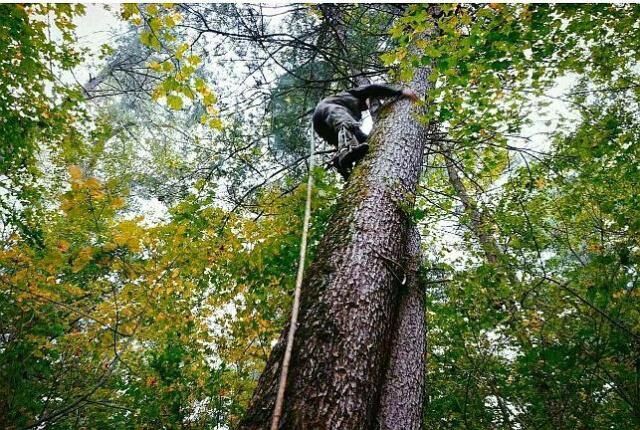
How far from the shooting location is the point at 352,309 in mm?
2150

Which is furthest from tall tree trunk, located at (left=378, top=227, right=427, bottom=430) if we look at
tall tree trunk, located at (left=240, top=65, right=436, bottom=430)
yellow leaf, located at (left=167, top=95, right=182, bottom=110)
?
yellow leaf, located at (left=167, top=95, right=182, bottom=110)

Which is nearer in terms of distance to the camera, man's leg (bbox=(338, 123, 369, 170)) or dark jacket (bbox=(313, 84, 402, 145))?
man's leg (bbox=(338, 123, 369, 170))

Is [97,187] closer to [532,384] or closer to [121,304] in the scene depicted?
[121,304]

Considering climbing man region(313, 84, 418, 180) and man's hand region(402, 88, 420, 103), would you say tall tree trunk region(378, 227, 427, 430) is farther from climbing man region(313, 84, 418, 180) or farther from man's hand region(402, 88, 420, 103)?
man's hand region(402, 88, 420, 103)

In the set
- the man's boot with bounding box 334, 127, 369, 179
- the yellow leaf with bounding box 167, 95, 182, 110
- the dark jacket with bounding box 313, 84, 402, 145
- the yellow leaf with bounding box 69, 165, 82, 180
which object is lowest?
the yellow leaf with bounding box 69, 165, 82, 180

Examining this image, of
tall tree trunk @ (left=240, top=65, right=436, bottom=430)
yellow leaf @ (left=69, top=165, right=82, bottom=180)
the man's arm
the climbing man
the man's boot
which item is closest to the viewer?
tall tree trunk @ (left=240, top=65, right=436, bottom=430)

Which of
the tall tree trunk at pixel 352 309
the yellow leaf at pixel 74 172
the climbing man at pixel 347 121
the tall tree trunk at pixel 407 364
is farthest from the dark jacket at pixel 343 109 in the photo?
the yellow leaf at pixel 74 172

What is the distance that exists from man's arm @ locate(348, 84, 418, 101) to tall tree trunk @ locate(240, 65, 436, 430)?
1.37 metres

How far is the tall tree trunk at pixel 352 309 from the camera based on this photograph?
5.46 ft

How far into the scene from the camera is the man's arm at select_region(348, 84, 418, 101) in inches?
191

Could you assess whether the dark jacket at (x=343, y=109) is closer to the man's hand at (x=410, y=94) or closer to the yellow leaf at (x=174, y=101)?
the man's hand at (x=410, y=94)

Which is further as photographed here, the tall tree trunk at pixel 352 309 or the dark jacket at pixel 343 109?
the dark jacket at pixel 343 109

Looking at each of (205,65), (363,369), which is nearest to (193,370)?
(363,369)

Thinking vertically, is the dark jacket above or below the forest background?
above
